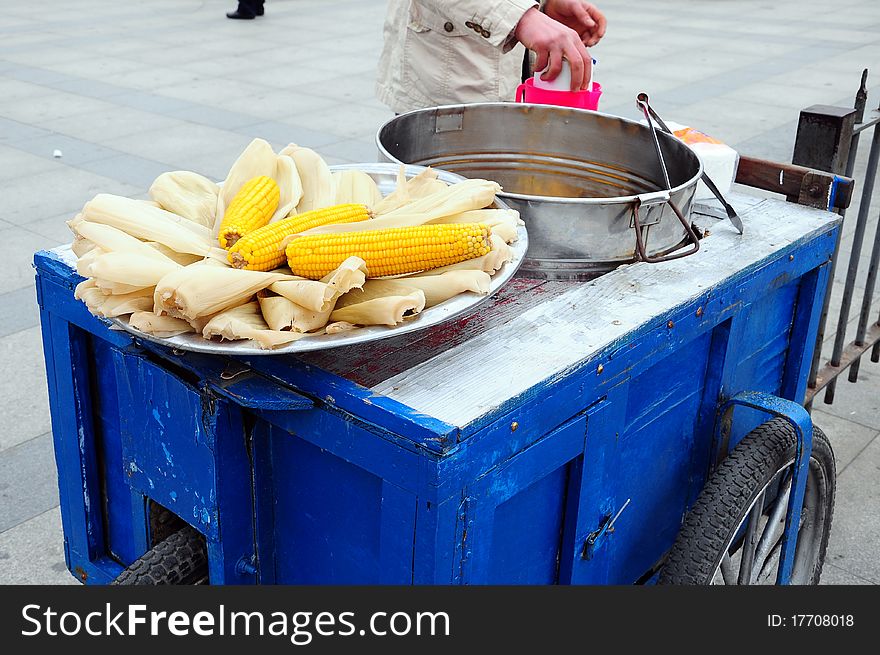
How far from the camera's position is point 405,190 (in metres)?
2.08

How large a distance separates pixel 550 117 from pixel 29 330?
283cm

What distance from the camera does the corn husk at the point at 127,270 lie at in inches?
64.8

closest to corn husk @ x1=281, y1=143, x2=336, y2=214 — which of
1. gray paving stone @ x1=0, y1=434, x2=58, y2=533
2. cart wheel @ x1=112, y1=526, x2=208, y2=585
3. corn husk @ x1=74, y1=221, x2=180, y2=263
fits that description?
corn husk @ x1=74, y1=221, x2=180, y2=263

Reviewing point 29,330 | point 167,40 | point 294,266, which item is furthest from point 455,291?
point 167,40

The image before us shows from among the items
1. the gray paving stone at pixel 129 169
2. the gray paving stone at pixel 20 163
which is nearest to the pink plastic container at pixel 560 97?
the gray paving stone at pixel 129 169

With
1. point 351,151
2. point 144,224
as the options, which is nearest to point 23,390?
point 144,224

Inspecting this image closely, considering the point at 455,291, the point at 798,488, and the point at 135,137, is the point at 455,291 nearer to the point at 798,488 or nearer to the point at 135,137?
the point at 798,488

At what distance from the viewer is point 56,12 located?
1209 cm

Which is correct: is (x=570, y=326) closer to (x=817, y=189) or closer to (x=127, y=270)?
(x=127, y=270)

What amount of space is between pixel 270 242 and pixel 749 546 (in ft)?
4.94

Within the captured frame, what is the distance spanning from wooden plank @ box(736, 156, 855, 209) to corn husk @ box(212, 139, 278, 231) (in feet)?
4.52

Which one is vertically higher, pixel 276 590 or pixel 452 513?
pixel 452 513

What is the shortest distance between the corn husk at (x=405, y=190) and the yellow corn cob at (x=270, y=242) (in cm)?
18

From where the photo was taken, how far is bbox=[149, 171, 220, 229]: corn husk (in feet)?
6.62
